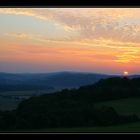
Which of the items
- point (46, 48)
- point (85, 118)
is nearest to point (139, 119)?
point (85, 118)

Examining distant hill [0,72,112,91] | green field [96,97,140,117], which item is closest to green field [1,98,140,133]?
green field [96,97,140,117]

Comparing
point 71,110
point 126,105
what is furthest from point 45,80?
point 126,105

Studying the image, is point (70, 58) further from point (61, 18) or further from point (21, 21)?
point (21, 21)

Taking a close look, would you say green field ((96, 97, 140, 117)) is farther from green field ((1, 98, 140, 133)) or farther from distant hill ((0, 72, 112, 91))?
distant hill ((0, 72, 112, 91))

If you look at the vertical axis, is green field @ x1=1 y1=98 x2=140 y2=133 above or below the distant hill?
below

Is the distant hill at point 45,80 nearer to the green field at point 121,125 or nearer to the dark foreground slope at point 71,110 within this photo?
the dark foreground slope at point 71,110

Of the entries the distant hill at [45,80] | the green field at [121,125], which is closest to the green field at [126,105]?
the green field at [121,125]
